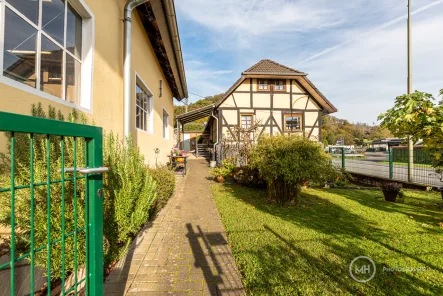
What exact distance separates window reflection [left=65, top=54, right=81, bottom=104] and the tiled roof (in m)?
11.6

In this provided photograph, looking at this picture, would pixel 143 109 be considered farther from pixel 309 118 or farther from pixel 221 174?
pixel 309 118

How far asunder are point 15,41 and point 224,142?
10.3 metres

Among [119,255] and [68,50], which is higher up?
[68,50]

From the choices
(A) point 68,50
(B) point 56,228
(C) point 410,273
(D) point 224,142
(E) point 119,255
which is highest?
(A) point 68,50

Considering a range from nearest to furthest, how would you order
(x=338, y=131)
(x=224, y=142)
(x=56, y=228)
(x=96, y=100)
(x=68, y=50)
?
(x=56, y=228) < (x=68, y=50) < (x=96, y=100) < (x=224, y=142) < (x=338, y=131)

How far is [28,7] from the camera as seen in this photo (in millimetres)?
1995

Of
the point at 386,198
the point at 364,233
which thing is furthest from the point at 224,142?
the point at 364,233

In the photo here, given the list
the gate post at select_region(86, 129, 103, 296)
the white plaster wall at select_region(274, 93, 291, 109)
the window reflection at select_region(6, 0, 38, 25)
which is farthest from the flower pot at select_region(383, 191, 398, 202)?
the white plaster wall at select_region(274, 93, 291, 109)

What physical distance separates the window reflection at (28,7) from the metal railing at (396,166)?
691 centimetres

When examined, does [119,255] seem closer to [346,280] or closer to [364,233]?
[346,280]

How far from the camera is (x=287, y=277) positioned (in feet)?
7.46

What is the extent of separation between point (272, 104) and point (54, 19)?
13.1 m

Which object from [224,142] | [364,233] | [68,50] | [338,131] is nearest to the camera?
[68,50]

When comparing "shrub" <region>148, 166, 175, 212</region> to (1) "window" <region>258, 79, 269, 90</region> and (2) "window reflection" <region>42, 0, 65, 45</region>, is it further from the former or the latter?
(1) "window" <region>258, 79, 269, 90</region>
